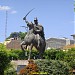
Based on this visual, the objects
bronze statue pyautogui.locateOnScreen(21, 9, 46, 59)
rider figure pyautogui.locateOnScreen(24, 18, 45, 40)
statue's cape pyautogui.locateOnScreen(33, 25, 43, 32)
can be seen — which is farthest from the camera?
statue's cape pyautogui.locateOnScreen(33, 25, 43, 32)

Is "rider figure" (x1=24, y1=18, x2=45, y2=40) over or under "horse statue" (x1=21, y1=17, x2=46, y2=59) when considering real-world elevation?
over

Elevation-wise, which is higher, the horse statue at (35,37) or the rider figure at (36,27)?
the rider figure at (36,27)

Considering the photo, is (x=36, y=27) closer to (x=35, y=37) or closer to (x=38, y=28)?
(x=38, y=28)

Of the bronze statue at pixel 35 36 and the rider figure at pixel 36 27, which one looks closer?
the rider figure at pixel 36 27

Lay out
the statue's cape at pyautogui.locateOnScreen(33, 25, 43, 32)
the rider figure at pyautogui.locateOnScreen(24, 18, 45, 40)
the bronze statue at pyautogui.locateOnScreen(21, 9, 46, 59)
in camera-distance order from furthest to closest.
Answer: the statue's cape at pyautogui.locateOnScreen(33, 25, 43, 32), the bronze statue at pyautogui.locateOnScreen(21, 9, 46, 59), the rider figure at pyautogui.locateOnScreen(24, 18, 45, 40)

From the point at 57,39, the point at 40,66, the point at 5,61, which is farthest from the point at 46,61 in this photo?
the point at 57,39

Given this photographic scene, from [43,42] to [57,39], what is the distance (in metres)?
90.3

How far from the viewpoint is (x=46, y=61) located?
2862cm

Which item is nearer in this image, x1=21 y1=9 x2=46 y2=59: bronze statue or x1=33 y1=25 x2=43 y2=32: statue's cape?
x1=21 y1=9 x2=46 y2=59: bronze statue

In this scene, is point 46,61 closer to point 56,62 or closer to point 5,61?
point 56,62

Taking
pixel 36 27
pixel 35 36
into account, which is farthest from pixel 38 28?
pixel 35 36

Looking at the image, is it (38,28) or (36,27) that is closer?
(36,27)

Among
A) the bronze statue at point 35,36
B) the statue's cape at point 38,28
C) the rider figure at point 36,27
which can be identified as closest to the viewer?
the rider figure at point 36,27

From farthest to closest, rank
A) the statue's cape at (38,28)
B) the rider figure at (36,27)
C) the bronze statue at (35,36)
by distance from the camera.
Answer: the statue's cape at (38,28)
the bronze statue at (35,36)
the rider figure at (36,27)
